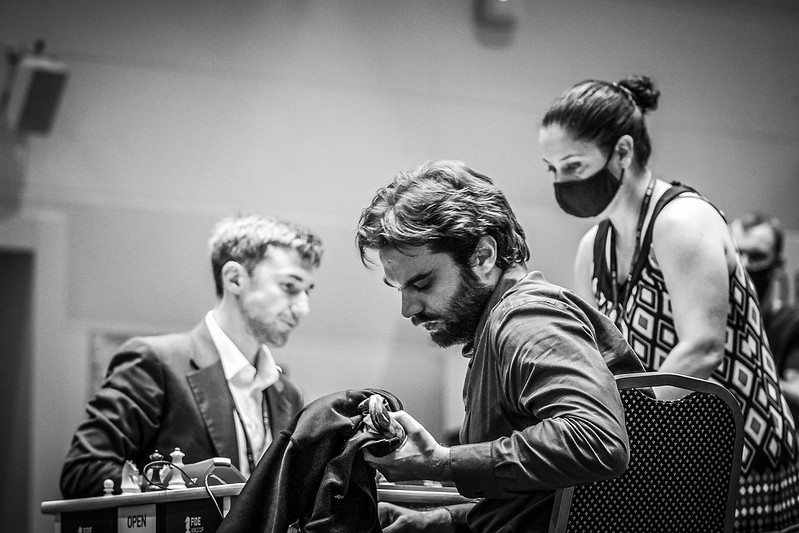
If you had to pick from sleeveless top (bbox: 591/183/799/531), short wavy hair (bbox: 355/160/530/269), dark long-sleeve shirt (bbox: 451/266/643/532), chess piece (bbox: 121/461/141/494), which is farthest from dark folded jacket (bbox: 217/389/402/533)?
sleeveless top (bbox: 591/183/799/531)

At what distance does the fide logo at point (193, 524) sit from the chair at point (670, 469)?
740mm

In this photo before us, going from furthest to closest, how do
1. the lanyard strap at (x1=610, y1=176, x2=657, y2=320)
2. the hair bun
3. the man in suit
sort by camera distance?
the man in suit < the hair bun < the lanyard strap at (x1=610, y1=176, x2=657, y2=320)

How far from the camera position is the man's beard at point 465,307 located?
1883 millimetres

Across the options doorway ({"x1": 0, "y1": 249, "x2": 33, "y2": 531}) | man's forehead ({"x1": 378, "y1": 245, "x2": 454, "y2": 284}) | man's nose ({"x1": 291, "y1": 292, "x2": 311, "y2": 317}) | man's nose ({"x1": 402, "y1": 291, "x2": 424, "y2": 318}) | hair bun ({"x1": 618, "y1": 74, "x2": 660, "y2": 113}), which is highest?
hair bun ({"x1": 618, "y1": 74, "x2": 660, "y2": 113})

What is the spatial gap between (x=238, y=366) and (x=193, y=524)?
105 cm

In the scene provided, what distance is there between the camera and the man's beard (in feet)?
6.18

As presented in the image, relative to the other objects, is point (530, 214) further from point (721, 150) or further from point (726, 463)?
point (726, 463)

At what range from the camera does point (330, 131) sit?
17.9ft

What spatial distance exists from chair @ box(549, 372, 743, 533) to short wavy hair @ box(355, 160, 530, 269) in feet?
1.23

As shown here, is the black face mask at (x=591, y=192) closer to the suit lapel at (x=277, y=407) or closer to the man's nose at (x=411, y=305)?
the man's nose at (x=411, y=305)

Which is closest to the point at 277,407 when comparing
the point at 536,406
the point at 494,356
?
the point at 494,356

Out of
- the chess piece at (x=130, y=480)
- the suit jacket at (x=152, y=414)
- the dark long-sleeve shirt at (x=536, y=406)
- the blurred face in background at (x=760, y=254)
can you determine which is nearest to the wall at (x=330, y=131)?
the blurred face in background at (x=760, y=254)

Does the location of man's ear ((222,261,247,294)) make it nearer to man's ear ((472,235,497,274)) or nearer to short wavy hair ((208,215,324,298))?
short wavy hair ((208,215,324,298))

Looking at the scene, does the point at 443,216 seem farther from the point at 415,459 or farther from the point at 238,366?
the point at 238,366
